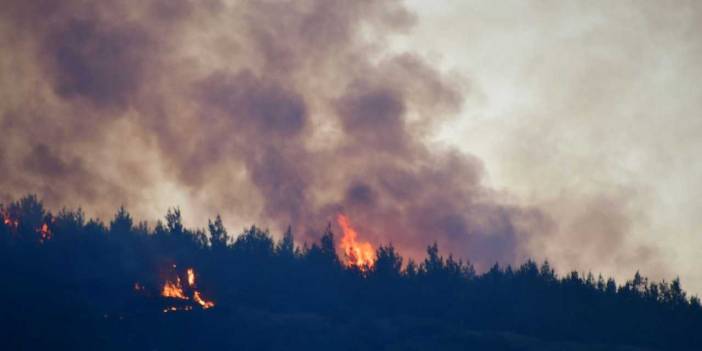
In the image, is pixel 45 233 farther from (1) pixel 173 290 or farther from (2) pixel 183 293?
(2) pixel 183 293

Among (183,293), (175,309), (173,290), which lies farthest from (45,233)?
(175,309)

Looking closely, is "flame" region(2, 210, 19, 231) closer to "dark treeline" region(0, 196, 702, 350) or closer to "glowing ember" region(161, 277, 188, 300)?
"dark treeline" region(0, 196, 702, 350)

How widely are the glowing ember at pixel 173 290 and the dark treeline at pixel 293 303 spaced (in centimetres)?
151

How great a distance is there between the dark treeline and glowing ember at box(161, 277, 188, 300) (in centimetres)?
151

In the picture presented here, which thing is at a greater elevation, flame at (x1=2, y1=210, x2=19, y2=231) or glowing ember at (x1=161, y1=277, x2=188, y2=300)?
flame at (x1=2, y1=210, x2=19, y2=231)

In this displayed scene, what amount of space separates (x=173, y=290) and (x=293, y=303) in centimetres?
2652

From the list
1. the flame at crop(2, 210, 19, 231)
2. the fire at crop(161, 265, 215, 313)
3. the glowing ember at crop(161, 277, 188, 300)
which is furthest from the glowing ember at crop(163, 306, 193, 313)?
the flame at crop(2, 210, 19, 231)

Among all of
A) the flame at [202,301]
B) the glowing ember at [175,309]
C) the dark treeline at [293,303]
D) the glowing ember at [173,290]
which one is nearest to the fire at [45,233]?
the dark treeline at [293,303]

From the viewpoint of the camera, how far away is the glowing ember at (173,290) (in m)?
163

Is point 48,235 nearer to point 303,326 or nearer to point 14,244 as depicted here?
point 14,244

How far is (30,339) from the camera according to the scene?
13750 centimetres

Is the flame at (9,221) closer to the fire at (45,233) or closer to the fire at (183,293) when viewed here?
the fire at (45,233)

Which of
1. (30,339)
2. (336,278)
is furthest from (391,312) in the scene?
(30,339)

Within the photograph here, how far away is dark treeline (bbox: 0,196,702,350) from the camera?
149 meters
